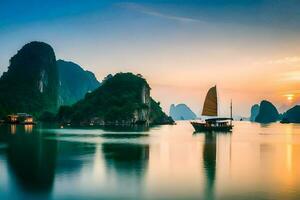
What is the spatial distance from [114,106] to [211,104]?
7999 centimetres

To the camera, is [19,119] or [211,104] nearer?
[211,104]

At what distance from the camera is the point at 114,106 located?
162 metres

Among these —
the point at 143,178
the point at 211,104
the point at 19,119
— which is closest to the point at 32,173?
the point at 143,178

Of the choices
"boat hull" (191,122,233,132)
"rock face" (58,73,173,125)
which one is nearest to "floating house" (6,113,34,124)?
"rock face" (58,73,173,125)

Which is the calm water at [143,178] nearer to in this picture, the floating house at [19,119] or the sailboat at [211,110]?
the sailboat at [211,110]

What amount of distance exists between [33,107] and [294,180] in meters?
184

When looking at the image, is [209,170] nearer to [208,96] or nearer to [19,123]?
[208,96]

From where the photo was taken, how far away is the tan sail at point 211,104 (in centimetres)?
8806

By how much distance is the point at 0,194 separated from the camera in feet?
58.2

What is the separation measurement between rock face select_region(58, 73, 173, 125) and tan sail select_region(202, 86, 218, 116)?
71.8 m

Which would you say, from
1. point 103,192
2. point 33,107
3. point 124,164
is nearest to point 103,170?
point 124,164

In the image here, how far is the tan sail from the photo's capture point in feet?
289

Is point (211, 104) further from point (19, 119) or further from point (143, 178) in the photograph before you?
point (19, 119)

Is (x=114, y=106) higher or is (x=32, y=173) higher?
(x=114, y=106)
